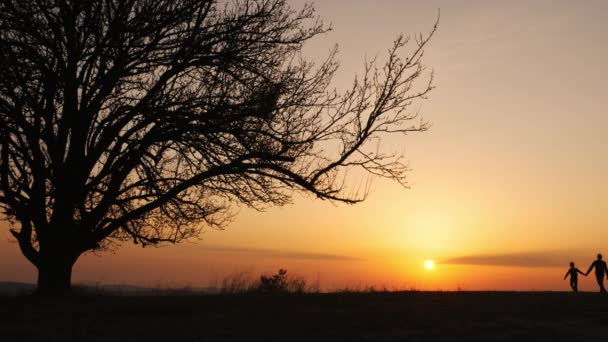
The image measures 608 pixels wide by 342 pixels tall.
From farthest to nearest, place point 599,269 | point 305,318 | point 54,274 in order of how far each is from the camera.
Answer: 1. point 599,269
2. point 54,274
3. point 305,318

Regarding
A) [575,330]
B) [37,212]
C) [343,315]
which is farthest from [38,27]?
[575,330]

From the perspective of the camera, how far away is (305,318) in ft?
40.4

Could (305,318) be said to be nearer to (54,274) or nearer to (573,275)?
(54,274)

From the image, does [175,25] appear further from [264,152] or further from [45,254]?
[45,254]

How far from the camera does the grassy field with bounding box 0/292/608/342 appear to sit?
1105 cm

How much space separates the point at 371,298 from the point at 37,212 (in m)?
8.37

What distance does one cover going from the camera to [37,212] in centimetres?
1598

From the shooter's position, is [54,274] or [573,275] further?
[573,275]

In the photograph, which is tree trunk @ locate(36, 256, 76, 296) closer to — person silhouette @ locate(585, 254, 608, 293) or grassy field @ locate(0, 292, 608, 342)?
grassy field @ locate(0, 292, 608, 342)

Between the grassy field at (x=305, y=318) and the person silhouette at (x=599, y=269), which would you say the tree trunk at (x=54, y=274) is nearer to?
the grassy field at (x=305, y=318)

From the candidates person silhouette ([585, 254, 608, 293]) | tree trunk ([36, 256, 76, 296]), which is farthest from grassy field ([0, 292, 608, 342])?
person silhouette ([585, 254, 608, 293])

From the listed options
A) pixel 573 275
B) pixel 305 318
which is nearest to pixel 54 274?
pixel 305 318

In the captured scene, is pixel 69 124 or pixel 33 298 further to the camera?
pixel 69 124

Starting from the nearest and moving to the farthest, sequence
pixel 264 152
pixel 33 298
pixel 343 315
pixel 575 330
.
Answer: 1. pixel 575 330
2. pixel 343 315
3. pixel 33 298
4. pixel 264 152
